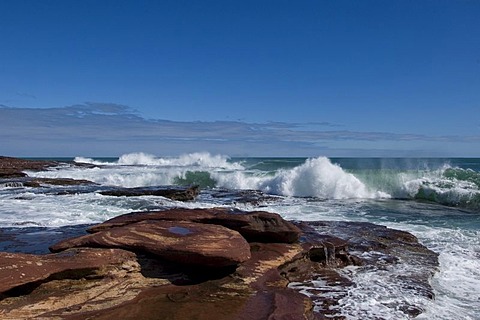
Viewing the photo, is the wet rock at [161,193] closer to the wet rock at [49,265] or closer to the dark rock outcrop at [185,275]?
the dark rock outcrop at [185,275]

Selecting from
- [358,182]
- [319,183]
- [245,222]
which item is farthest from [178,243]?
[358,182]

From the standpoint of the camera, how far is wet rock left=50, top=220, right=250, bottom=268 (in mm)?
6035

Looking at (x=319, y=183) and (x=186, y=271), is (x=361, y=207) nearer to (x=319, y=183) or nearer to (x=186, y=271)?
(x=319, y=183)

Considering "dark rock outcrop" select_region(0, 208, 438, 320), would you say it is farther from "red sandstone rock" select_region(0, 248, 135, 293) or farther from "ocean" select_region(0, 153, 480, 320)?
"ocean" select_region(0, 153, 480, 320)

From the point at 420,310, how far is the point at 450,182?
21.4 m

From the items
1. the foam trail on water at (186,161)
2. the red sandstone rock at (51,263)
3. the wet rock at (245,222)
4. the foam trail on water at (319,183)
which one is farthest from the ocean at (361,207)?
the foam trail on water at (186,161)

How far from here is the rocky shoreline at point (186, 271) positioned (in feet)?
16.5

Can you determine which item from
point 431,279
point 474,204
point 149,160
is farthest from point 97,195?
point 149,160

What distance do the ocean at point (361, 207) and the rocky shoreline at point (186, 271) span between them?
0.29 m

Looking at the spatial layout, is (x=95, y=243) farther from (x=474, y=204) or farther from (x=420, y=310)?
(x=474, y=204)

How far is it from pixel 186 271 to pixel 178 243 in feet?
1.43

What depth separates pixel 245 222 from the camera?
7512mm

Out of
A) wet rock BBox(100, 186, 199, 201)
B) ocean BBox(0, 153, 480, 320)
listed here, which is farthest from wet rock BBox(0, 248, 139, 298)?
wet rock BBox(100, 186, 199, 201)

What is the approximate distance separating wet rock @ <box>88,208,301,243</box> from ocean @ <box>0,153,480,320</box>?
115 centimetres
